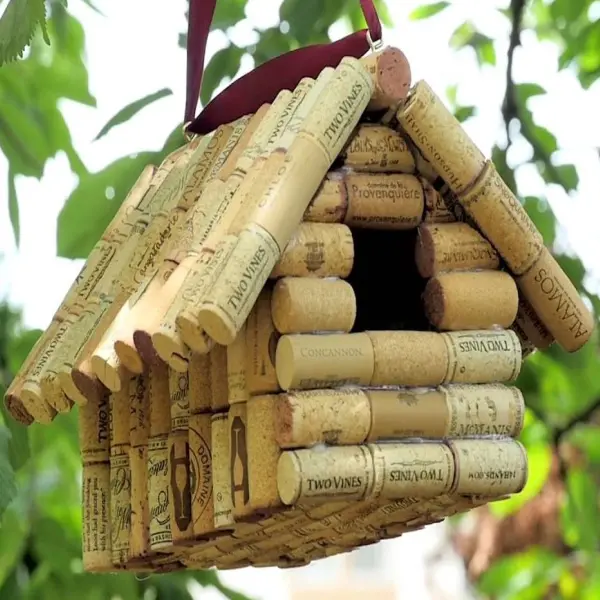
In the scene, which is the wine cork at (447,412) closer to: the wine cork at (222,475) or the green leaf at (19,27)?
the wine cork at (222,475)

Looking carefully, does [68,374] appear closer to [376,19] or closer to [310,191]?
[310,191]

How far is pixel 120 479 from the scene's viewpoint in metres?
1.01

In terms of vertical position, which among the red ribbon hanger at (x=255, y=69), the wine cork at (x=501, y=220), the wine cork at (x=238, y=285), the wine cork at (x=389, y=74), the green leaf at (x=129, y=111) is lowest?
the wine cork at (x=238, y=285)

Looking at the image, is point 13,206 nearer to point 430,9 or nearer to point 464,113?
point 464,113

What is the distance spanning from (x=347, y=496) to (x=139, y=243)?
0.31 m

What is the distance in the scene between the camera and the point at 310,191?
2.72ft

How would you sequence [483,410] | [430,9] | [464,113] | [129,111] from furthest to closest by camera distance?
[430,9] < [464,113] < [129,111] < [483,410]

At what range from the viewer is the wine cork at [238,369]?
0.84 m

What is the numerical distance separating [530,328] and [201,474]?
0.30m

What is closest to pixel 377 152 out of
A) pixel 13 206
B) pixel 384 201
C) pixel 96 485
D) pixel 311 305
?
pixel 384 201

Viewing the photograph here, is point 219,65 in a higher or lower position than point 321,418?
higher

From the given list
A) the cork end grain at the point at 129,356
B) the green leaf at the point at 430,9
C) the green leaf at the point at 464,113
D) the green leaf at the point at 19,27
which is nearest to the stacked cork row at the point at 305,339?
the cork end grain at the point at 129,356

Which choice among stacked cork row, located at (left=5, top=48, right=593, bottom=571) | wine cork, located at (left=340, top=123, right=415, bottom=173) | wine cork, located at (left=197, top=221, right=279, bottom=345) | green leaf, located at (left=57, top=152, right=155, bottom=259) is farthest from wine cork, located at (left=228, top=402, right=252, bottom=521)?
green leaf, located at (left=57, top=152, right=155, bottom=259)

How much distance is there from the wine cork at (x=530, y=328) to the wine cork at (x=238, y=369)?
0.83ft
